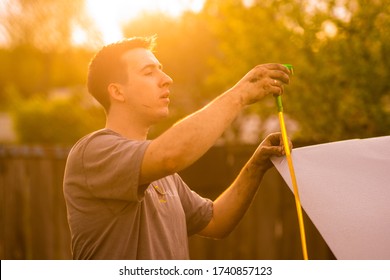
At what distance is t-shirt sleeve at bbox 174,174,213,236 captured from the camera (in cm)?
286

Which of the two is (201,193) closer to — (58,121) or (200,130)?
(200,130)

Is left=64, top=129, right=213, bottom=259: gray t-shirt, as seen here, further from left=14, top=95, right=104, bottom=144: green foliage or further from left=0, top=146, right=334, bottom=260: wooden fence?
left=14, top=95, right=104, bottom=144: green foliage

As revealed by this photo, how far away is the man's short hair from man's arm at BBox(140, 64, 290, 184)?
0.52m

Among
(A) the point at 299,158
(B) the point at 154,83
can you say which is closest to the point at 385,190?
(A) the point at 299,158

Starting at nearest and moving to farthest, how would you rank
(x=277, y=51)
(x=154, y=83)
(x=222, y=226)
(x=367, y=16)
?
(x=154, y=83) < (x=222, y=226) < (x=367, y=16) < (x=277, y=51)

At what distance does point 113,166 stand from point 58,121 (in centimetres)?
939

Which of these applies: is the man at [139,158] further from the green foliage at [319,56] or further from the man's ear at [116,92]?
the green foliage at [319,56]

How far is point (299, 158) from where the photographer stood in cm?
232

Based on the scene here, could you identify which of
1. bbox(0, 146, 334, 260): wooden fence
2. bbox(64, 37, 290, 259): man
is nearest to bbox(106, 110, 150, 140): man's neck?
bbox(64, 37, 290, 259): man

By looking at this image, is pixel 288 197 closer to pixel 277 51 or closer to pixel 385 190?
pixel 277 51

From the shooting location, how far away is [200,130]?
6.91 ft

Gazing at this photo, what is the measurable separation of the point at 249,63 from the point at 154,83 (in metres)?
4.14

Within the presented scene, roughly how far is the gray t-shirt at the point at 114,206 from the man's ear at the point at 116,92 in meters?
0.23

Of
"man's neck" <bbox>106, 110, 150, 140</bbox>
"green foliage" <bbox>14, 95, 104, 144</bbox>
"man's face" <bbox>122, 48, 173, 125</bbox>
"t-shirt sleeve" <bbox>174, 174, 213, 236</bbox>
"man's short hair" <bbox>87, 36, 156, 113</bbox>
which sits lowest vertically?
"t-shirt sleeve" <bbox>174, 174, 213, 236</bbox>
